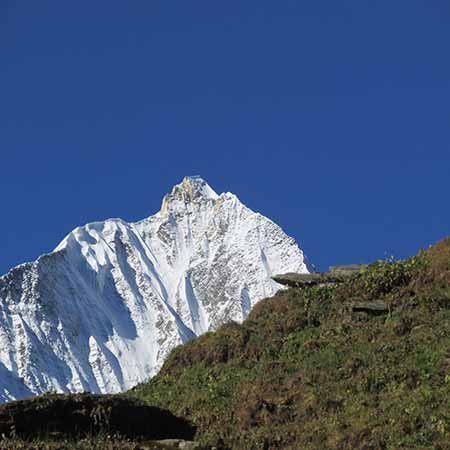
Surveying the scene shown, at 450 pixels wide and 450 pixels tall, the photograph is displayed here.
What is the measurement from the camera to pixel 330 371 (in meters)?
26.1

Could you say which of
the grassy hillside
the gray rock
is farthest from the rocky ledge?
the gray rock

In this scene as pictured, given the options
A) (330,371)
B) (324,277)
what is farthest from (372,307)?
(330,371)

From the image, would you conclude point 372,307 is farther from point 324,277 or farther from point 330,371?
point 330,371

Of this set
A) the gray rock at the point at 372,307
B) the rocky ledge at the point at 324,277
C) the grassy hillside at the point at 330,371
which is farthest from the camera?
the rocky ledge at the point at 324,277

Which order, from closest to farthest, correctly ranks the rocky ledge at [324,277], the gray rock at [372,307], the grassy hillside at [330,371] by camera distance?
the grassy hillside at [330,371] < the gray rock at [372,307] < the rocky ledge at [324,277]

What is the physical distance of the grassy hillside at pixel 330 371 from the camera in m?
22.2

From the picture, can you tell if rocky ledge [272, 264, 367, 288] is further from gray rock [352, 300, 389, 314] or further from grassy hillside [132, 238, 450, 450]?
gray rock [352, 300, 389, 314]

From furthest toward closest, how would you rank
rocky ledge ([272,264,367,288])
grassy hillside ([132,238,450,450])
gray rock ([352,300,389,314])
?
rocky ledge ([272,264,367,288]) → gray rock ([352,300,389,314]) → grassy hillside ([132,238,450,450])

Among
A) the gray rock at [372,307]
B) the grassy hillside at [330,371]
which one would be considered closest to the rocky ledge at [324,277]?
the grassy hillside at [330,371]

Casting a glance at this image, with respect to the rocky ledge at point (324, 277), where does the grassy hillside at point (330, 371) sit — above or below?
below

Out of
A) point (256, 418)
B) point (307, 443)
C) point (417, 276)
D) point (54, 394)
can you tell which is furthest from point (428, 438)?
point (417, 276)

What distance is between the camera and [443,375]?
2422cm

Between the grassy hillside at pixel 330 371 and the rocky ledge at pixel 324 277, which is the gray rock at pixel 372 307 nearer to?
the grassy hillside at pixel 330 371

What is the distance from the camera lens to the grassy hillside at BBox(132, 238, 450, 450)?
72.8ft
